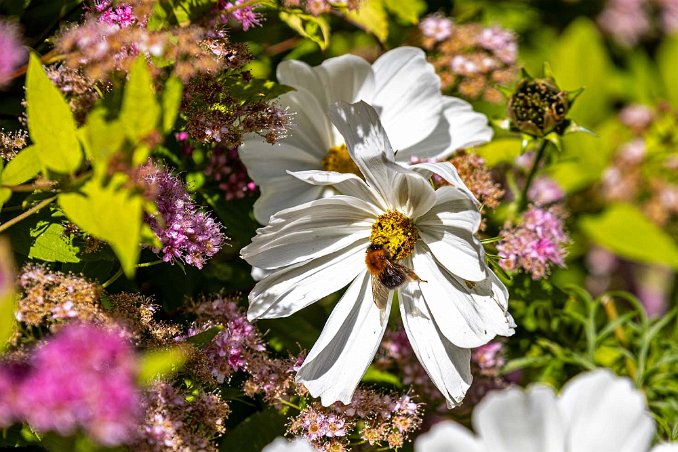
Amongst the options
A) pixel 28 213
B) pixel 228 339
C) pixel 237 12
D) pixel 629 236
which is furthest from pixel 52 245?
pixel 629 236

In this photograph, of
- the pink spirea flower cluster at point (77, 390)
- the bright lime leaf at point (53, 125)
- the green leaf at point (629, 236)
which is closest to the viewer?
the pink spirea flower cluster at point (77, 390)

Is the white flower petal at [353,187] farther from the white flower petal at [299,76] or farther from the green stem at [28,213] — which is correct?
the green stem at [28,213]

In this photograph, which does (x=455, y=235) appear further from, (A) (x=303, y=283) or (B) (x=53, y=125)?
(B) (x=53, y=125)

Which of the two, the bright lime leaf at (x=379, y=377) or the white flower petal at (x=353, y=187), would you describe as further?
the bright lime leaf at (x=379, y=377)

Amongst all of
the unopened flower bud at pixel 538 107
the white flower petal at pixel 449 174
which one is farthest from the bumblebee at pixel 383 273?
the unopened flower bud at pixel 538 107

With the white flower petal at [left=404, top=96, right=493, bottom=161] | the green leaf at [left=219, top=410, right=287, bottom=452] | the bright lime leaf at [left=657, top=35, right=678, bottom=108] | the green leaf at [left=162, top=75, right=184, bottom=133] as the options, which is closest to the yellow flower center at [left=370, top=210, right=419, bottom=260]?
the white flower petal at [left=404, top=96, right=493, bottom=161]

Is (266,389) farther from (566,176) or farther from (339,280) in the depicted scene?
(566,176)
